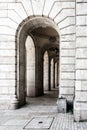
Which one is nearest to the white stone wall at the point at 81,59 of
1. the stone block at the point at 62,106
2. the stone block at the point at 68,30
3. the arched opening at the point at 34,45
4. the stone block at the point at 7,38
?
A: the stone block at the point at 62,106

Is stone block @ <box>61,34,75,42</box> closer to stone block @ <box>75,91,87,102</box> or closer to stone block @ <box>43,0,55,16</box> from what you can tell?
stone block @ <box>43,0,55,16</box>

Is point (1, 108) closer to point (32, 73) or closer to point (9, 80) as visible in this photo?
point (9, 80)

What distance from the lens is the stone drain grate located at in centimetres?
1098

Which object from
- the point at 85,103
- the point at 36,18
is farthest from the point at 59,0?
the point at 85,103

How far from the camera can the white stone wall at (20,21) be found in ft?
52.6

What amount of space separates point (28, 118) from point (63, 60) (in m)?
4.59

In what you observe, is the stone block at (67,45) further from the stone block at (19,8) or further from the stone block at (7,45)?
the stone block at (7,45)

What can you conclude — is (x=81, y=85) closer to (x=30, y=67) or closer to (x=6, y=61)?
(x=6, y=61)

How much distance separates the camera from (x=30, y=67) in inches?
949

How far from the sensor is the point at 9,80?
1644 centimetres

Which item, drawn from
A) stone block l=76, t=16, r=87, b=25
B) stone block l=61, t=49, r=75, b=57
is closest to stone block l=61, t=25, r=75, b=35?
stone block l=61, t=49, r=75, b=57

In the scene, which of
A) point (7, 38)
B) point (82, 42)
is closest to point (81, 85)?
point (82, 42)

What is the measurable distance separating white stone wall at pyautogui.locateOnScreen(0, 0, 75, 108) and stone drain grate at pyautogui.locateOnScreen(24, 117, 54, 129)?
3563 mm

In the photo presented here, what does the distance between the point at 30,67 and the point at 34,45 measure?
2049 mm
